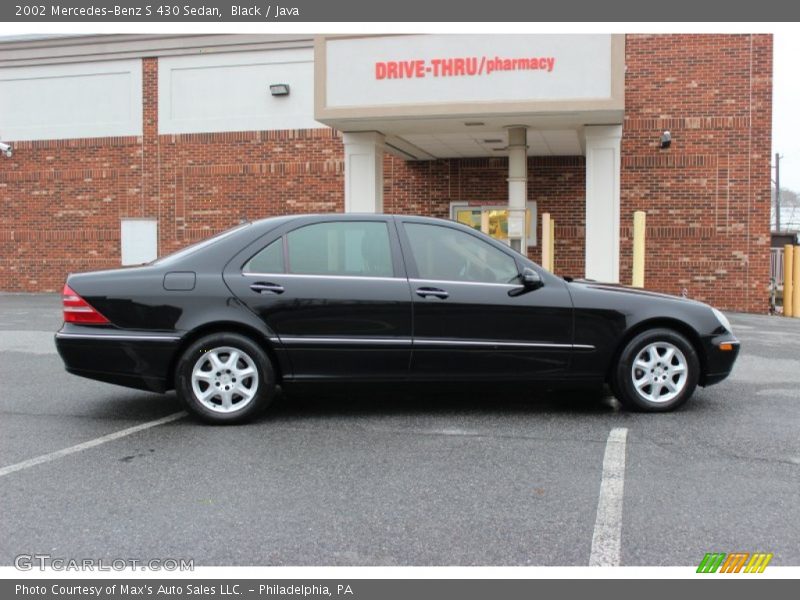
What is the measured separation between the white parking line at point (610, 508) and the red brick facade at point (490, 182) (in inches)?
469

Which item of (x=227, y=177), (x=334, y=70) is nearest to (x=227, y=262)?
(x=334, y=70)

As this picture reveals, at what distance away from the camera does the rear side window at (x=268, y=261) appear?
5.84 m

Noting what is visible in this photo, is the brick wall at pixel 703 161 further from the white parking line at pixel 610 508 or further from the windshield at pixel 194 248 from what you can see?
the windshield at pixel 194 248

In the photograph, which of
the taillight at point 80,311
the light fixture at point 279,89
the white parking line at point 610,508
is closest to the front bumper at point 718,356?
the white parking line at point 610,508

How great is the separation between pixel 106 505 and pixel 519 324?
10.2 ft

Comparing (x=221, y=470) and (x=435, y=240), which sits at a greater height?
(x=435, y=240)

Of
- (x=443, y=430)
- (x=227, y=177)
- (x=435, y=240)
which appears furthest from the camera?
(x=227, y=177)

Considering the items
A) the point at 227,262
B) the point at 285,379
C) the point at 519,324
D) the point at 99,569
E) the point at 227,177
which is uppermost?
the point at 227,177

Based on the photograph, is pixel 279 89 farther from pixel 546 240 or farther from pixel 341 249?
pixel 341 249

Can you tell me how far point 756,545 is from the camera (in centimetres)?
358

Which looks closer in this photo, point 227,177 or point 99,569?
point 99,569

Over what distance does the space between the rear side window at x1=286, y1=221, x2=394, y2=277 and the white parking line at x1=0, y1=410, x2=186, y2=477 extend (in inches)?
59.7

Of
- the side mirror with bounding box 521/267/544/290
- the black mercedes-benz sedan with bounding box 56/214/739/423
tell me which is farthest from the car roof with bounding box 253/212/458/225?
the side mirror with bounding box 521/267/544/290

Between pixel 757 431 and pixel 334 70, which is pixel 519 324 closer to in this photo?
pixel 757 431
